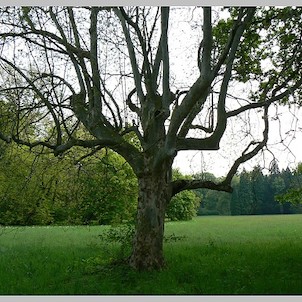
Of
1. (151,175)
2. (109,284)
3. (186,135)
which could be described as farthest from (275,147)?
(109,284)

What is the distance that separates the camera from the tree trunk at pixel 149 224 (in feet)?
24.5

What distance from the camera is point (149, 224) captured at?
7.50 metres

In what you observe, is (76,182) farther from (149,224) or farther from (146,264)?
(146,264)

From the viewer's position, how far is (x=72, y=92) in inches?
313

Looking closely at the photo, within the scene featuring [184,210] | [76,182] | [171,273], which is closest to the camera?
[171,273]

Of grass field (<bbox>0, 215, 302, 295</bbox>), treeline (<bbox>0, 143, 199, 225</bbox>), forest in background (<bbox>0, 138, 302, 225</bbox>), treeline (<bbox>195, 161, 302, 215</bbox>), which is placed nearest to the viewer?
grass field (<bbox>0, 215, 302, 295</bbox>)

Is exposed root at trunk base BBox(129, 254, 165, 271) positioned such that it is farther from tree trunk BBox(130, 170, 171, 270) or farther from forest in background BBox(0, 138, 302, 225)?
forest in background BBox(0, 138, 302, 225)

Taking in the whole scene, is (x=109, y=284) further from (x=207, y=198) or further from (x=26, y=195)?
(x=207, y=198)

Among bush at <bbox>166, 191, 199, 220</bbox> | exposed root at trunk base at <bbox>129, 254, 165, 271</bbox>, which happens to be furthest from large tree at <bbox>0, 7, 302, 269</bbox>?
bush at <bbox>166, 191, 199, 220</bbox>

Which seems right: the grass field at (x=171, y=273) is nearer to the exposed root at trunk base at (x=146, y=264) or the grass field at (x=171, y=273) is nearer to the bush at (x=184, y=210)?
the exposed root at trunk base at (x=146, y=264)

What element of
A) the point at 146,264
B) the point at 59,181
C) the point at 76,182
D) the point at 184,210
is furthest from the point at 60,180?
the point at 184,210

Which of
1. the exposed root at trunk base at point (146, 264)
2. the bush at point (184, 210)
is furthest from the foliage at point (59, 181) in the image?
the bush at point (184, 210)

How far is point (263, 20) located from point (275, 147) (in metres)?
2.49

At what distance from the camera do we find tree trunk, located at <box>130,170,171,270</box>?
24.5 feet
